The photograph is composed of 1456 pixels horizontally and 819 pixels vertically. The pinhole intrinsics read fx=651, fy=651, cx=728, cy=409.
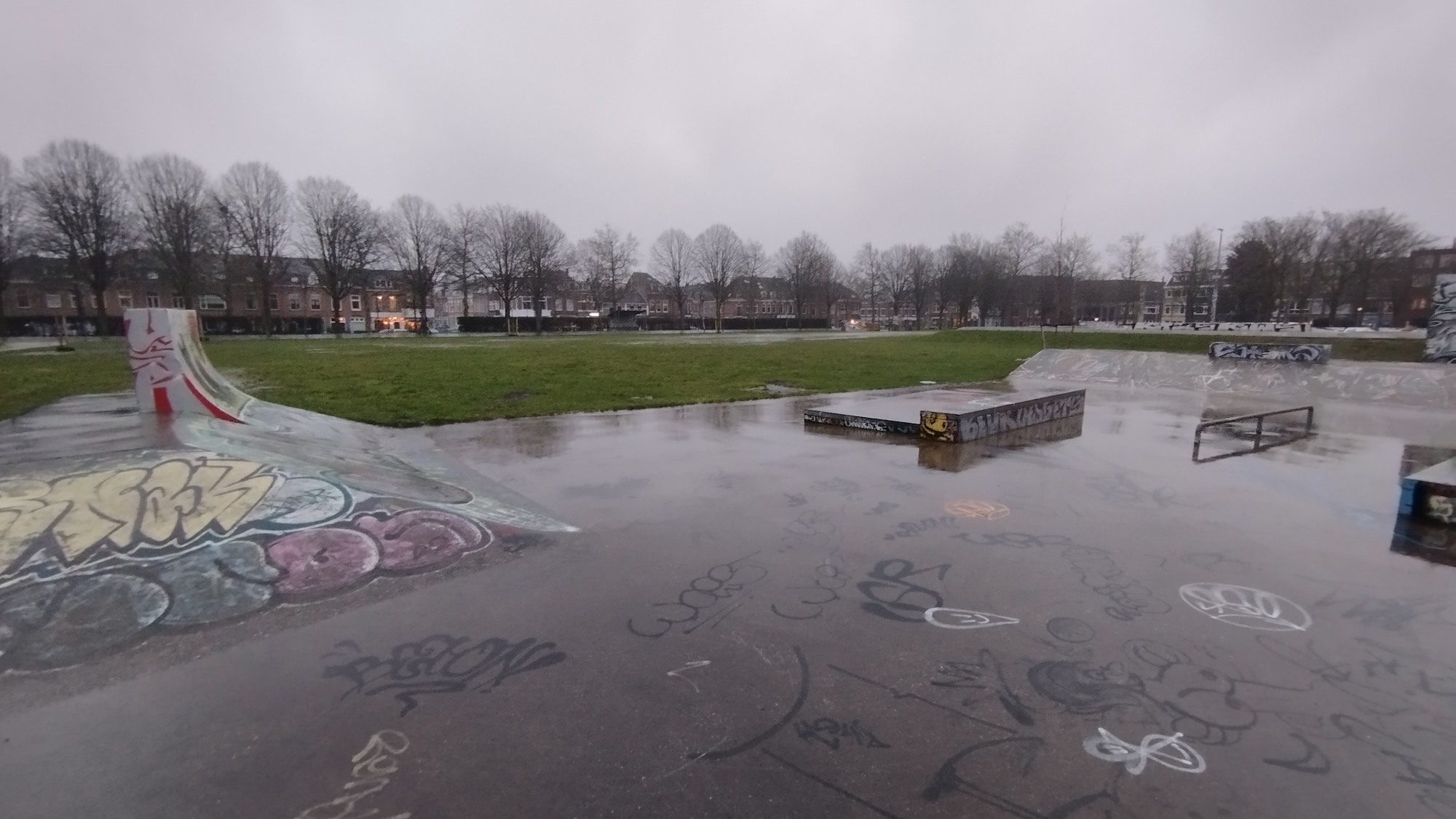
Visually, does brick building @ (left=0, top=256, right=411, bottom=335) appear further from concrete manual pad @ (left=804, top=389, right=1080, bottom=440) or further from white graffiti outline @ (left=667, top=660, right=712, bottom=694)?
white graffiti outline @ (left=667, top=660, right=712, bottom=694)

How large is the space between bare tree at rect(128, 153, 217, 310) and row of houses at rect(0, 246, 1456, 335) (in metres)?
3.84

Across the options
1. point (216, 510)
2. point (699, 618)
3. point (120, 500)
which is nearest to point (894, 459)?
point (699, 618)

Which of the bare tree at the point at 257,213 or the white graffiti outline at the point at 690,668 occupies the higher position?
the bare tree at the point at 257,213

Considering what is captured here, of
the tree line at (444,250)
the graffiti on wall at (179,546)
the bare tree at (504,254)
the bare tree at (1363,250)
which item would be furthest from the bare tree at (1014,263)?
the graffiti on wall at (179,546)

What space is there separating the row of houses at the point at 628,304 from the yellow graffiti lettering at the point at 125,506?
59.0 meters

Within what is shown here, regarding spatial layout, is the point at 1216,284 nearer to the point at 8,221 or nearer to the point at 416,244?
the point at 416,244

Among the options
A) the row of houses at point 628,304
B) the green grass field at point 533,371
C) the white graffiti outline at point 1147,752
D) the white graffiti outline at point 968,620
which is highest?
the row of houses at point 628,304

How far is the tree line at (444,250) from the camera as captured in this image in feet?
165

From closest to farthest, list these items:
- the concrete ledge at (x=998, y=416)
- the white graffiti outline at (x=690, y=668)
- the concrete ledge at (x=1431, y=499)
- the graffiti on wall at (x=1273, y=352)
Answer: the white graffiti outline at (x=690, y=668) → the concrete ledge at (x=1431, y=499) → the concrete ledge at (x=998, y=416) → the graffiti on wall at (x=1273, y=352)

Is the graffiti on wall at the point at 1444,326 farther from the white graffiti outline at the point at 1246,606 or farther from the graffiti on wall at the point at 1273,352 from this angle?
the white graffiti outline at the point at 1246,606

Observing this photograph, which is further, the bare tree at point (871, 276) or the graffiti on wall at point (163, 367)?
the bare tree at point (871, 276)

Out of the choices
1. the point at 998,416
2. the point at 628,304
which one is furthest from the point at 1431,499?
the point at 628,304

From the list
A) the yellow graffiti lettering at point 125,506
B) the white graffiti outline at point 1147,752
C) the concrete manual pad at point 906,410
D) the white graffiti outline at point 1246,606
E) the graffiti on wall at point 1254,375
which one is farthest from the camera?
the graffiti on wall at point 1254,375

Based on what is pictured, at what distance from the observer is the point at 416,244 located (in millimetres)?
67750
